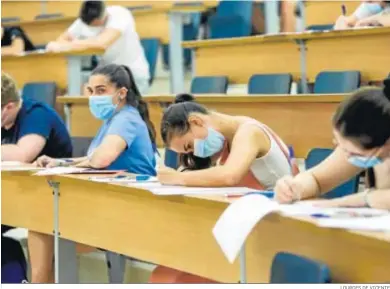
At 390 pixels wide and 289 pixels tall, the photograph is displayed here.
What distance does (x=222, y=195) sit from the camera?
2238mm

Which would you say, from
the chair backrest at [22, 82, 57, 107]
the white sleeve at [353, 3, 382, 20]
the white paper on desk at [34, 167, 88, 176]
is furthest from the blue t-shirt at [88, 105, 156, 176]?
the chair backrest at [22, 82, 57, 107]

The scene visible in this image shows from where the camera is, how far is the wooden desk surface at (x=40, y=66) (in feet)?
17.9

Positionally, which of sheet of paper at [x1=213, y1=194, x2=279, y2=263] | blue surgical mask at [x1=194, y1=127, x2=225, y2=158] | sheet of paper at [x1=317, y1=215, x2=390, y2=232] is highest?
blue surgical mask at [x1=194, y1=127, x2=225, y2=158]

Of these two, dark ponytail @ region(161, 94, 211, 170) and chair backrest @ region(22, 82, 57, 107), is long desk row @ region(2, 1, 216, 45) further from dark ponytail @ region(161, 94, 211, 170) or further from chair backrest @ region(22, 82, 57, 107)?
dark ponytail @ region(161, 94, 211, 170)

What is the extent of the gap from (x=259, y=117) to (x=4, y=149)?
1.35 metres

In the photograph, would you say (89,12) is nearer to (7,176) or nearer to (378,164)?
(7,176)

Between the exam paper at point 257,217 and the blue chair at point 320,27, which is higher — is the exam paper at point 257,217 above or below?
below

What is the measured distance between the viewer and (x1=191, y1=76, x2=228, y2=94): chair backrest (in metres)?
4.88

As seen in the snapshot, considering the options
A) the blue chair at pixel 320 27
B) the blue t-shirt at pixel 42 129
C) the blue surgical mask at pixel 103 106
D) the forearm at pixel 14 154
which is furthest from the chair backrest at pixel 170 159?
the blue chair at pixel 320 27

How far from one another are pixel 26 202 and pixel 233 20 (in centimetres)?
356

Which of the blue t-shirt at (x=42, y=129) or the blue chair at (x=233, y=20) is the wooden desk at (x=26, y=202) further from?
the blue chair at (x=233, y=20)

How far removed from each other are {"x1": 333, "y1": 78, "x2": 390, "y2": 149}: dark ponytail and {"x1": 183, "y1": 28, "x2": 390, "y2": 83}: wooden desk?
227 centimetres

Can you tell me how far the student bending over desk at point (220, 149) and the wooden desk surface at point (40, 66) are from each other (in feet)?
9.21

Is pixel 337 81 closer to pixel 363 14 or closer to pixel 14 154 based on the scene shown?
pixel 363 14
